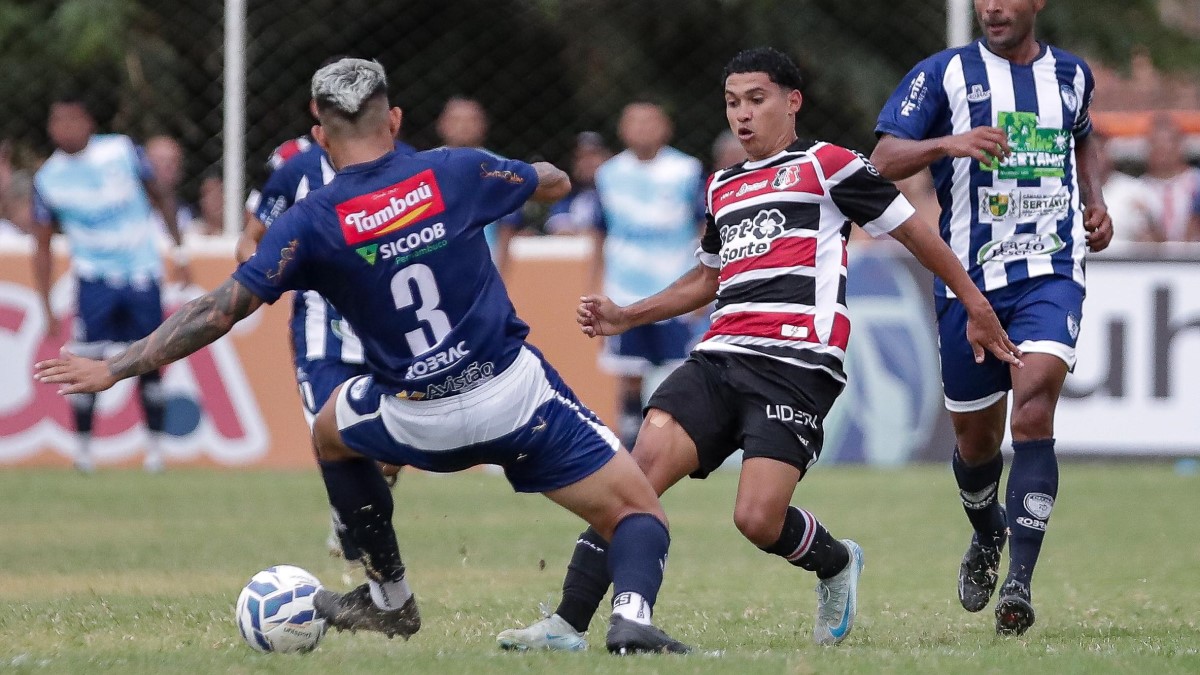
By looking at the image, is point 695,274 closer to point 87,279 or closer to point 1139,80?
point 87,279

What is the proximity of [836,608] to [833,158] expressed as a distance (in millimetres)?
1548

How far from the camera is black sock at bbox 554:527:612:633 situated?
6.03m

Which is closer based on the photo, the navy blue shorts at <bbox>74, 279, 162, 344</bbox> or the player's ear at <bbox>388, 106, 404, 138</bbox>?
the player's ear at <bbox>388, 106, 404, 138</bbox>

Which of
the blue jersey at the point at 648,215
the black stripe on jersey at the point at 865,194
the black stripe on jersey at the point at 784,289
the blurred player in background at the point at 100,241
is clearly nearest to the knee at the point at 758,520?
the black stripe on jersey at the point at 784,289

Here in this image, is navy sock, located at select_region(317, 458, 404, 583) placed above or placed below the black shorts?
below

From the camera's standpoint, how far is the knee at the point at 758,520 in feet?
20.1

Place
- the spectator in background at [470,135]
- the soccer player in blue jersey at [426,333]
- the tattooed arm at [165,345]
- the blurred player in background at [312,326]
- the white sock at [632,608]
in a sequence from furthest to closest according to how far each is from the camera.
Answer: the spectator in background at [470,135], the blurred player in background at [312,326], the white sock at [632,608], the soccer player in blue jersey at [426,333], the tattooed arm at [165,345]

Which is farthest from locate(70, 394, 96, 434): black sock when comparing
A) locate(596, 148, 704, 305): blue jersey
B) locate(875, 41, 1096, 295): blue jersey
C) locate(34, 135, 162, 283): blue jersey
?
locate(875, 41, 1096, 295): blue jersey

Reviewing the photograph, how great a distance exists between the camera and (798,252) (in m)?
6.34

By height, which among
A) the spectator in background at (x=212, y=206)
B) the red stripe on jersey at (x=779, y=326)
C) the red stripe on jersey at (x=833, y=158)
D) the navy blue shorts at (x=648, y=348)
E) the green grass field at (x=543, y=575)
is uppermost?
the spectator in background at (x=212, y=206)

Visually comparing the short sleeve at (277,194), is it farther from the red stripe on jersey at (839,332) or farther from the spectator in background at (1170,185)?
the spectator in background at (1170,185)

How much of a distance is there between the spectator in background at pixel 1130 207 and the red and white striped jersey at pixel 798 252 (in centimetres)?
908

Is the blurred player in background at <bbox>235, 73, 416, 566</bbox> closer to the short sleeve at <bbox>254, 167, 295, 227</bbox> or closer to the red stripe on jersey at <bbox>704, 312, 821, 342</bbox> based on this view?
the short sleeve at <bbox>254, 167, 295, 227</bbox>

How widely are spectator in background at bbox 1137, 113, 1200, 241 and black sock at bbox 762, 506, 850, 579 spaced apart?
30.6 ft
